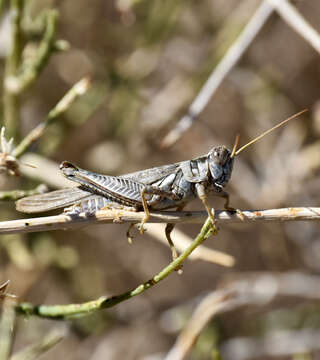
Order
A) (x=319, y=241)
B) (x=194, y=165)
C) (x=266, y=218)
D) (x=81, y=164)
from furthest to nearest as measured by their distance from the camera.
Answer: (x=81, y=164), (x=319, y=241), (x=194, y=165), (x=266, y=218)

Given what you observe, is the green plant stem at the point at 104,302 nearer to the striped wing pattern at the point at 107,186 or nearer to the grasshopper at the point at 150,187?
the grasshopper at the point at 150,187

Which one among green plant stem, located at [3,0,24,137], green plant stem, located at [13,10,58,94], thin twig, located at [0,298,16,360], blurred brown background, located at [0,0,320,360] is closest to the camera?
thin twig, located at [0,298,16,360]

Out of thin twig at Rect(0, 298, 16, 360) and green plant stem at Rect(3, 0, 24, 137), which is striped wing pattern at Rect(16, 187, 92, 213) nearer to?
thin twig at Rect(0, 298, 16, 360)

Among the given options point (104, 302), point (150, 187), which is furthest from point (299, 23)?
point (104, 302)

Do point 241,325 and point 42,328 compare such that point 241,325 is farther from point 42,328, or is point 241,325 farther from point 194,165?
point 194,165

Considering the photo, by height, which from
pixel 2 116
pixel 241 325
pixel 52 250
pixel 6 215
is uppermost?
pixel 2 116

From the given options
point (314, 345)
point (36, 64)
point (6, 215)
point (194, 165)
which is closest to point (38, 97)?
point (6, 215)

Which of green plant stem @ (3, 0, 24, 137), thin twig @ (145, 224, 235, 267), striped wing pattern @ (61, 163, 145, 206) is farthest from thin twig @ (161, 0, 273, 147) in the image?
green plant stem @ (3, 0, 24, 137)
